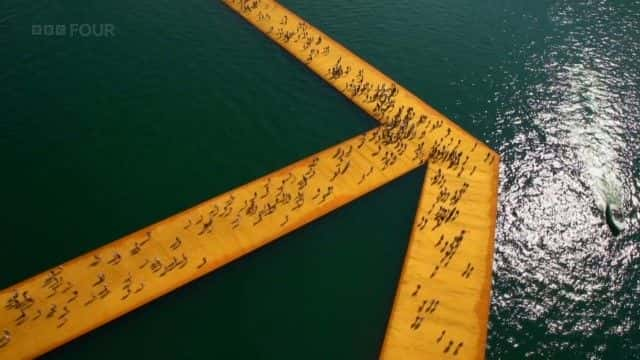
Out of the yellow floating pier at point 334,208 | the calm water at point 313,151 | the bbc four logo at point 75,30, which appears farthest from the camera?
the bbc four logo at point 75,30

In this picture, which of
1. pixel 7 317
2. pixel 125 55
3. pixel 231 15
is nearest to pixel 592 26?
pixel 231 15

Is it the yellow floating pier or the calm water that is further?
the calm water

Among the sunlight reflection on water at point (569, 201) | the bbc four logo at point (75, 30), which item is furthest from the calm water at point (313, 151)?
the bbc four logo at point (75, 30)

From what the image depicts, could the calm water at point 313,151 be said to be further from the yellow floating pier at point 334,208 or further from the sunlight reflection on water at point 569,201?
the yellow floating pier at point 334,208

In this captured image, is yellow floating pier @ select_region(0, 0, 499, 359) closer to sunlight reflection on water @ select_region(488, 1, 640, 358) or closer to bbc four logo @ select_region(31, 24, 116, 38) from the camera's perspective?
sunlight reflection on water @ select_region(488, 1, 640, 358)

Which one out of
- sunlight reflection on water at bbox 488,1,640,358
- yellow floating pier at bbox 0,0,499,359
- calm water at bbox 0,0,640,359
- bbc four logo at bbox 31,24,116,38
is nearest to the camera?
yellow floating pier at bbox 0,0,499,359

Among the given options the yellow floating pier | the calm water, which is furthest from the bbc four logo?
the yellow floating pier

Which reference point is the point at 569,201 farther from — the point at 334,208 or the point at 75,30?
the point at 75,30

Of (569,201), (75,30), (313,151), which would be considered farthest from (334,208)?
(75,30)
